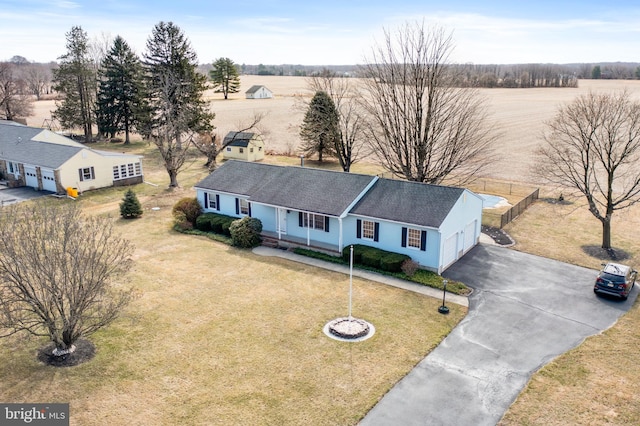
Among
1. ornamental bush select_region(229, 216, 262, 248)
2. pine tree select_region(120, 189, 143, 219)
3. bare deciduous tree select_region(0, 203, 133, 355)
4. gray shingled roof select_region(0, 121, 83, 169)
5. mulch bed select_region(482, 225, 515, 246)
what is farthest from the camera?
gray shingled roof select_region(0, 121, 83, 169)

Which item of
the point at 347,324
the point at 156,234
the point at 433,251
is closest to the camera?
the point at 347,324

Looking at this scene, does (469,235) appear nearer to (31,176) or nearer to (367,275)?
(367,275)

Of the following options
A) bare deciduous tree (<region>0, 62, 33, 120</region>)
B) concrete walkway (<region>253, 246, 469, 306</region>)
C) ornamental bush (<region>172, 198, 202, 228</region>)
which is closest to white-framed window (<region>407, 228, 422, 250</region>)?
concrete walkway (<region>253, 246, 469, 306</region>)

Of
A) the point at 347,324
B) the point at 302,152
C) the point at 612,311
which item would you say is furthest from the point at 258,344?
the point at 302,152

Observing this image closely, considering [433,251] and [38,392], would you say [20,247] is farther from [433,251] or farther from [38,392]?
[433,251]

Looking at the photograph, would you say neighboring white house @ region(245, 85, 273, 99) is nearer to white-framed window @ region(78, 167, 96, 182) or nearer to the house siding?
white-framed window @ region(78, 167, 96, 182)
